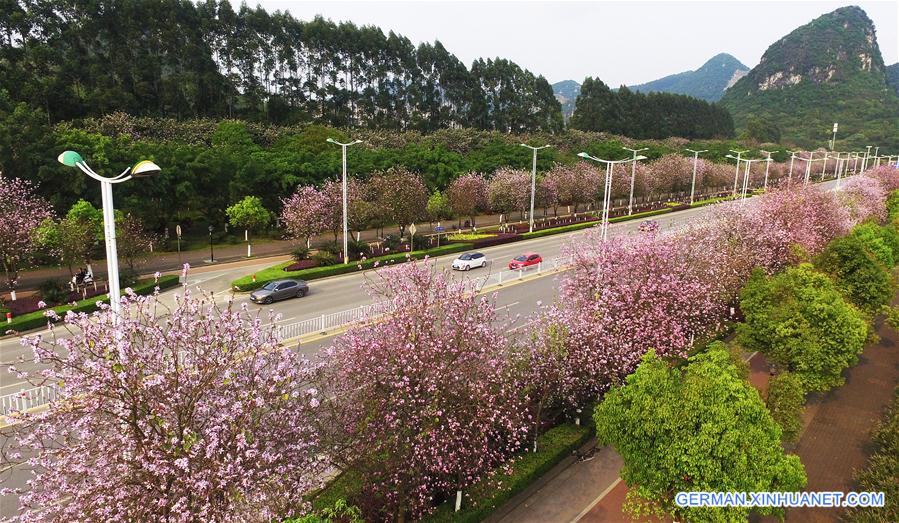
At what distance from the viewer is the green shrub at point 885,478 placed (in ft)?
33.9

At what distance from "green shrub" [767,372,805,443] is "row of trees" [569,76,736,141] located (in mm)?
108954

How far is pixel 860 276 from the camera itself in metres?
22.2

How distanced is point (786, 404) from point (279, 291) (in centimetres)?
2374

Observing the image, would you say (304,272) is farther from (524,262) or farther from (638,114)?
(638,114)

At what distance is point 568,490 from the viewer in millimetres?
14242

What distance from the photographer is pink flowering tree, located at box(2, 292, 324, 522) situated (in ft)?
25.7

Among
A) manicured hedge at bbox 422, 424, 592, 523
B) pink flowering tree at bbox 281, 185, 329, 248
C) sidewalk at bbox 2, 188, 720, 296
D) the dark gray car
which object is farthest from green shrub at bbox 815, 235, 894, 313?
sidewalk at bbox 2, 188, 720, 296

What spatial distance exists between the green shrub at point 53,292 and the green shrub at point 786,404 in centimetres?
3095

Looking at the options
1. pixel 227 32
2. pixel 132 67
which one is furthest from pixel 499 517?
pixel 227 32

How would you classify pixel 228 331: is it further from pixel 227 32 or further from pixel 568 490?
pixel 227 32

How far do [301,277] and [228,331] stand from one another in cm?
2547

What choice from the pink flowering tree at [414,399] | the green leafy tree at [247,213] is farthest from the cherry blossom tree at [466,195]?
the pink flowering tree at [414,399]

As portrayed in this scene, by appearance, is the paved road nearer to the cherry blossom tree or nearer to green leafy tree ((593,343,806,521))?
green leafy tree ((593,343,806,521))

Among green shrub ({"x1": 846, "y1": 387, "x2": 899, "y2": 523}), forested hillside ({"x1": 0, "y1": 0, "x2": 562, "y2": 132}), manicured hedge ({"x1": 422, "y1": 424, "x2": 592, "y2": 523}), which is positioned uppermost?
forested hillside ({"x1": 0, "y1": 0, "x2": 562, "y2": 132})
